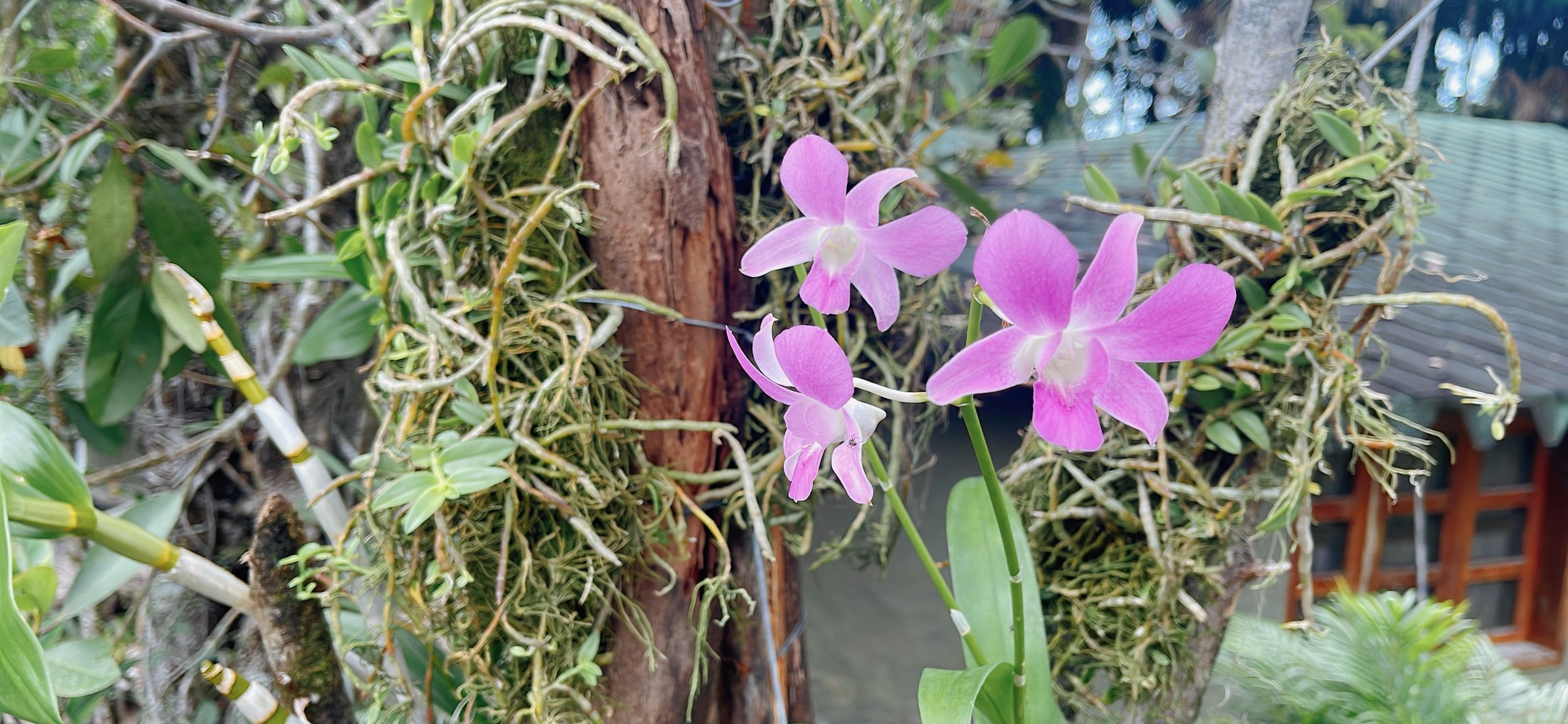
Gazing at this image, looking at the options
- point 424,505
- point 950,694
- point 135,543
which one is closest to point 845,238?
point 950,694

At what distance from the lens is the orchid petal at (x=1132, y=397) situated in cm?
32

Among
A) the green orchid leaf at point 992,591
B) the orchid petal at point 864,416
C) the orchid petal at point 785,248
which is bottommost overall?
the green orchid leaf at point 992,591

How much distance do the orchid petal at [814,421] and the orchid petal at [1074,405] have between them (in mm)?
99

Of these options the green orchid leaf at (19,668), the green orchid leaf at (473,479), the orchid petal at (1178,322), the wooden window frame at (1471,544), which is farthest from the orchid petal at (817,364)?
the wooden window frame at (1471,544)

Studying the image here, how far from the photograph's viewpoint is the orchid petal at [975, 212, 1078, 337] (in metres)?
0.28

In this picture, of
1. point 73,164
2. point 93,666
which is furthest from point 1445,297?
point 73,164

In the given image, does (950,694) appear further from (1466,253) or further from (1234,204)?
(1466,253)

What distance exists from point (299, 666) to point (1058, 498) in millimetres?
761

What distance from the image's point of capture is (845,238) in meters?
0.39

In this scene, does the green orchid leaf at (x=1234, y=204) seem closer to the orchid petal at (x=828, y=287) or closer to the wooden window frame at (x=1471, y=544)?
the orchid petal at (x=828, y=287)

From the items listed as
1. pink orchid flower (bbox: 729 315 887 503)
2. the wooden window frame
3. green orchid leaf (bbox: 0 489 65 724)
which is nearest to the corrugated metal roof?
the wooden window frame

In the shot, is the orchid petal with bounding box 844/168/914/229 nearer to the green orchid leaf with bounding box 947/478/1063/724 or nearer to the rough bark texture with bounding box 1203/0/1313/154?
the green orchid leaf with bounding box 947/478/1063/724

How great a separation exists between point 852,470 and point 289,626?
62cm

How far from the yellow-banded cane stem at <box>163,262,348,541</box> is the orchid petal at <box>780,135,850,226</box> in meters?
0.55
